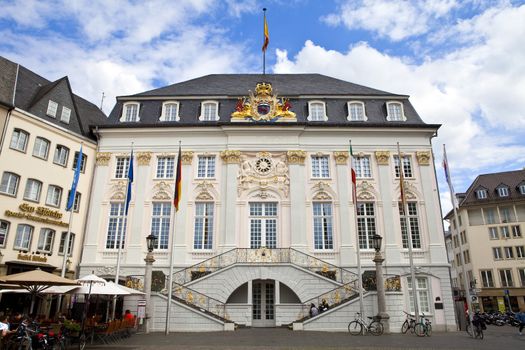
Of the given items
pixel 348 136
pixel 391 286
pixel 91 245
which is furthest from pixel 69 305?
pixel 348 136

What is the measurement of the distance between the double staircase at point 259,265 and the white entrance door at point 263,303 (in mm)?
1699

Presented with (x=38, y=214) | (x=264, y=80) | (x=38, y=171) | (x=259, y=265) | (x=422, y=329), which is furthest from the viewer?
(x=264, y=80)

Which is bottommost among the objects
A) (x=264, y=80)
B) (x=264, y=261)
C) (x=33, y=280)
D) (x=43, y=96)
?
(x=33, y=280)

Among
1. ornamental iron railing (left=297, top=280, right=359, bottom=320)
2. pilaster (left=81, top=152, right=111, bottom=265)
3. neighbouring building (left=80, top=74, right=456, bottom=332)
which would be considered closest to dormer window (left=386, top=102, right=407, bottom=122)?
neighbouring building (left=80, top=74, right=456, bottom=332)

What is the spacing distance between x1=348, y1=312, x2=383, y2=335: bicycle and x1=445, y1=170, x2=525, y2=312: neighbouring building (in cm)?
3008

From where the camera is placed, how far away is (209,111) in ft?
94.6

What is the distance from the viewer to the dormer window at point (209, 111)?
28.5 metres

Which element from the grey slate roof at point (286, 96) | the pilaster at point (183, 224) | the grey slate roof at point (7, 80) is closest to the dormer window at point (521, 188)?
the grey slate roof at point (286, 96)

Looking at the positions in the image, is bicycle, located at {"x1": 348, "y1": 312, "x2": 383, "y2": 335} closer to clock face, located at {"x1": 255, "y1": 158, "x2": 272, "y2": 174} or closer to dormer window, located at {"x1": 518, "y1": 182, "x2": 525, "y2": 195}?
clock face, located at {"x1": 255, "y1": 158, "x2": 272, "y2": 174}

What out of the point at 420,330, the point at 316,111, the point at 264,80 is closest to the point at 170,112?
the point at 264,80

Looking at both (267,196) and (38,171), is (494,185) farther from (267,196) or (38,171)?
(38,171)

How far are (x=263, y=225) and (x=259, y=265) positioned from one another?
3.87m

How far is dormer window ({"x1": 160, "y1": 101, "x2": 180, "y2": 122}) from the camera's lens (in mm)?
28625

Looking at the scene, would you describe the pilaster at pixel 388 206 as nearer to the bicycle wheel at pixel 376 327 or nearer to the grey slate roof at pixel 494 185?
the bicycle wheel at pixel 376 327
